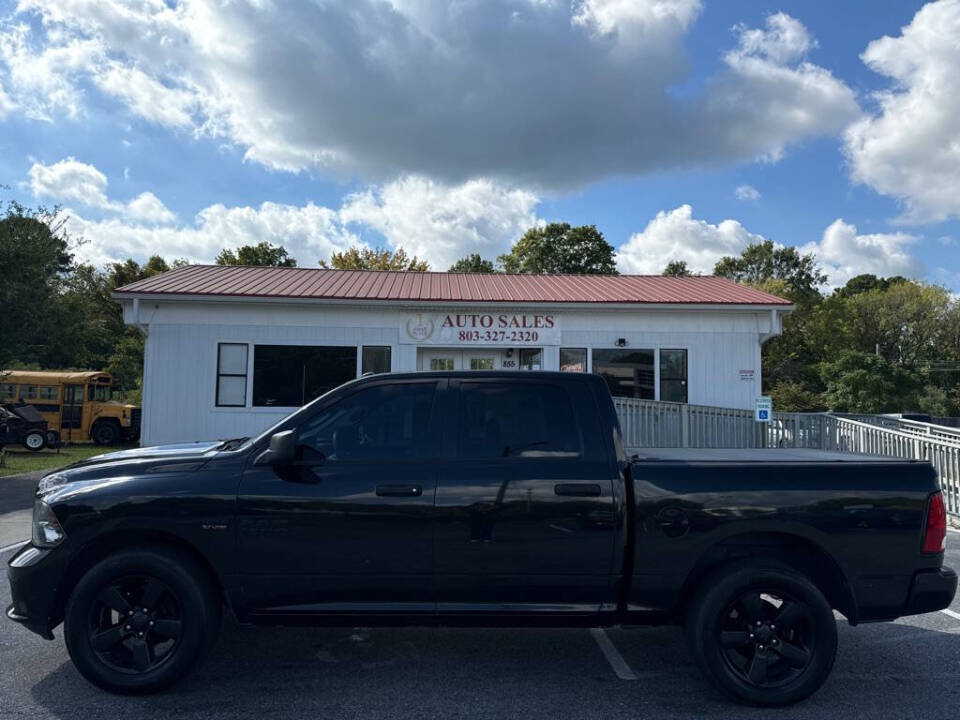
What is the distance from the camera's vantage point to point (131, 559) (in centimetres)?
400

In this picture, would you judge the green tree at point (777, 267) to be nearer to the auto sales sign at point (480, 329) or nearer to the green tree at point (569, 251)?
the green tree at point (569, 251)

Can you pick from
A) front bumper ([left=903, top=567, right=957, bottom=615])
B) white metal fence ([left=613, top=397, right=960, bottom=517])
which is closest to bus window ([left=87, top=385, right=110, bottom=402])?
white metal fence ([left=613, top=397, right=960, bottom=517])

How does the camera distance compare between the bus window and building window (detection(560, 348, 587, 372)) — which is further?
the bus window

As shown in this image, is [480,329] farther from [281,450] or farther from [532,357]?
[281,450]

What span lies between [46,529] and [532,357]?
38.0 ft

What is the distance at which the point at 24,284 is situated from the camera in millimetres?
15031

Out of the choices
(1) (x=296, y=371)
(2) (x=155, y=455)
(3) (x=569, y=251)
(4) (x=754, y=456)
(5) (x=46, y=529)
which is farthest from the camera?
(3) (x=569, y=251)

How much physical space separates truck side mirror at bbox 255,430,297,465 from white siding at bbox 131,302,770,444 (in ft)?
34.7

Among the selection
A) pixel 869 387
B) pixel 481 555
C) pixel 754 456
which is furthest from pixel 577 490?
pixel 869 387

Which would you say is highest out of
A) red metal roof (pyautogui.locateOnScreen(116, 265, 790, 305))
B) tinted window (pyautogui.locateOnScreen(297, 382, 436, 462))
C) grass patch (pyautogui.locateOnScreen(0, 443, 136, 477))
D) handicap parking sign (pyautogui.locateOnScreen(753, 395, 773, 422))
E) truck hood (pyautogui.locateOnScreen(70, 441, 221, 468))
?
red metal roof (pyautogui.locateOnScreen(116, 265, 790, 305))

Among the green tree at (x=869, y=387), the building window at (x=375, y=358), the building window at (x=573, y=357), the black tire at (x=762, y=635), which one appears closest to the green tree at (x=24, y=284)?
the building window at (x=375, y=358)

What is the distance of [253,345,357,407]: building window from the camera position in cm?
1438

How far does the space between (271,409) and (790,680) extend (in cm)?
1194

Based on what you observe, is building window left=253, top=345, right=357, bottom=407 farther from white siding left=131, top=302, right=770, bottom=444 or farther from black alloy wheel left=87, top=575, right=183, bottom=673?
black alloy wheel left=87, top=575, right=183, bottom=673
